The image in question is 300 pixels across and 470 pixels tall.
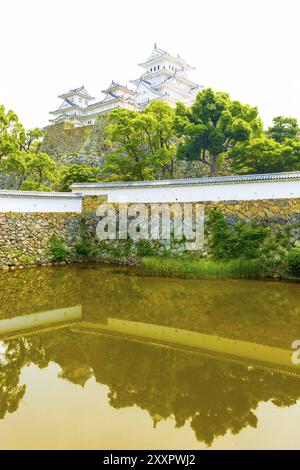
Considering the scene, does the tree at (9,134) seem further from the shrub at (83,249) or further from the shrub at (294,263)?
the shrub at (294,263)

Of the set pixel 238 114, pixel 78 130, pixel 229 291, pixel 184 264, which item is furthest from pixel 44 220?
pixel 78 130

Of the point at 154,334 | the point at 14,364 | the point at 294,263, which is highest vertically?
the point at 294,263

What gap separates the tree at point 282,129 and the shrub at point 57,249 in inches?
507

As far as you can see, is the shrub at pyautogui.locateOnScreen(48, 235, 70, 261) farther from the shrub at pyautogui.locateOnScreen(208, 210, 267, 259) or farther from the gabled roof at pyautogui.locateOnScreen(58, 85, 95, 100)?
the gabled roof at pyautogui.locateOnScreen(58, 85, 95, 100)

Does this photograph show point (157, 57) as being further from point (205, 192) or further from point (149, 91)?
point (205, 192)

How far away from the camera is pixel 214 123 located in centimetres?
1825

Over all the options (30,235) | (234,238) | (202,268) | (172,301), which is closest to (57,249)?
(30,235)

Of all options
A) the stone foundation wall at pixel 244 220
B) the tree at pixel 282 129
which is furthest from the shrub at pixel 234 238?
the tree at pixel 282 129

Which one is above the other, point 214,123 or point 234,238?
point 214,123

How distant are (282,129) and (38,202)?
13686 mm

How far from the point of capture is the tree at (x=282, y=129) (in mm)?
19188
